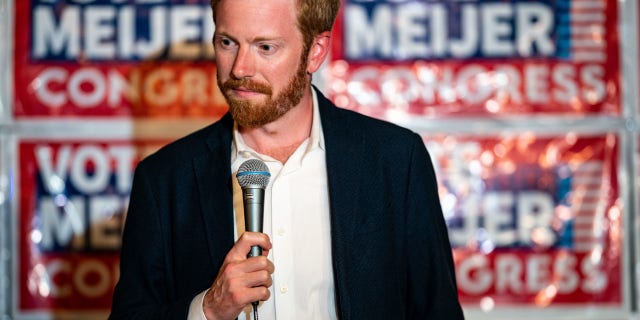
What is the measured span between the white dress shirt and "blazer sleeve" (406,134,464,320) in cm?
21

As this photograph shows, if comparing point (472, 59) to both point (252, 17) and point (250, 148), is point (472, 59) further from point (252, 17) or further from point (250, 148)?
point (252, 17)

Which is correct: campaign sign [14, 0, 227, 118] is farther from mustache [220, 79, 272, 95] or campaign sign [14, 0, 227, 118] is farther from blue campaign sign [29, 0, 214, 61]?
mustache [220, 79, 272, 95]

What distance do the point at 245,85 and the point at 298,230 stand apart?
1.29 feet

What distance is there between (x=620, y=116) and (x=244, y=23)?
77.2 inches

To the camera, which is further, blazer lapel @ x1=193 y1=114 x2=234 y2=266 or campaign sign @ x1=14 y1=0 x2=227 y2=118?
campaign sign @ x1=14 y1=0 x2=227 y2=118

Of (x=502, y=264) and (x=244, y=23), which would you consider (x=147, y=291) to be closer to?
(x=244, y=23)

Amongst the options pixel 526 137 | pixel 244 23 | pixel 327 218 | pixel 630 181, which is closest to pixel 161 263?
pixel 327 218

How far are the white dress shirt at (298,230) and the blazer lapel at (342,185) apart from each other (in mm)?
47

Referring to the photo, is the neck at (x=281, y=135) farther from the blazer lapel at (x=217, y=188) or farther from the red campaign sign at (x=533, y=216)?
the red campaign sign at (x=533, y=216)

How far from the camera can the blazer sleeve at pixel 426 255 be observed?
6.74 ft

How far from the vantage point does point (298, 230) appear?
6.88 ft

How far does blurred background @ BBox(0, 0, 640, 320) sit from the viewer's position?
334cm

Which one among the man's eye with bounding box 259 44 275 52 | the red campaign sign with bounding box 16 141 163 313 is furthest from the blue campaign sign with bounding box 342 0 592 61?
the man's eye with bounding box 259 44 275 52

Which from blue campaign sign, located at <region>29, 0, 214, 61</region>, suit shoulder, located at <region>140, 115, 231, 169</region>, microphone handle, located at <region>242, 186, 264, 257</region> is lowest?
microphone handle, located at <region>242, 186, 264, 257</region>
